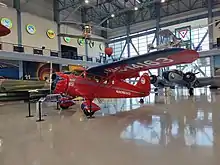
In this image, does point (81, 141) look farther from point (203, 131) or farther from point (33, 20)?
point (33, 20)

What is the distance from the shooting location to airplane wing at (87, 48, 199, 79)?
14.4ft

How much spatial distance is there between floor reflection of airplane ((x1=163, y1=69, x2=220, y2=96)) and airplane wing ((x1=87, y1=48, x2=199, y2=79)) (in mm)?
6050

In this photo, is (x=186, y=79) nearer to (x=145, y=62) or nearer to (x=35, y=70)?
(x=145, y=62)

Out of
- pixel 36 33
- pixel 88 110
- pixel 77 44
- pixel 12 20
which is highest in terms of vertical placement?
pixel 12 20

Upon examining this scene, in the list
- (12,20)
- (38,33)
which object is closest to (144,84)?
(12,20)

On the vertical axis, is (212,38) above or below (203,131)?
above

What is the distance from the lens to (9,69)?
15.9 metres

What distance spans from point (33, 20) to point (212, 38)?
17.0 metres

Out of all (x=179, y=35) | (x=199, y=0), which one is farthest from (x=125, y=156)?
(x=199, y=0)

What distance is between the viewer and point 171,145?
115 inches

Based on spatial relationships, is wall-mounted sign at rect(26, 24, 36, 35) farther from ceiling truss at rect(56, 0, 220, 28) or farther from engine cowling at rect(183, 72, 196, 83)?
engine cowling at rect(183, 72, 196, 83)

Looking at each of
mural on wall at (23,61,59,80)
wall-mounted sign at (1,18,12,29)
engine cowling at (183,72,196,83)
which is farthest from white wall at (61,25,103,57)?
engine cowling at (183,72,196,83)

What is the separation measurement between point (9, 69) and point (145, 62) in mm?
13831

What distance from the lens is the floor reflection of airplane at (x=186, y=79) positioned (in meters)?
11.7
